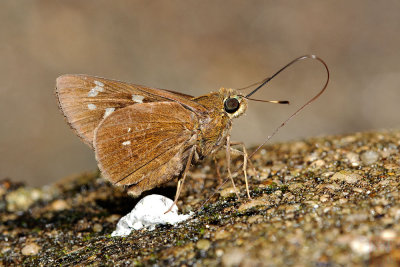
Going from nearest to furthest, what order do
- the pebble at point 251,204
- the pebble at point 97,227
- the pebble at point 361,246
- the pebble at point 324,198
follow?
the pebble at point 361,246 → the pebble at point 324,198 → the pebble at point 251,204 → the pebble at point 97,227

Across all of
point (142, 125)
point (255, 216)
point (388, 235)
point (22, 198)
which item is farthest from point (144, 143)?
point (22, 198)

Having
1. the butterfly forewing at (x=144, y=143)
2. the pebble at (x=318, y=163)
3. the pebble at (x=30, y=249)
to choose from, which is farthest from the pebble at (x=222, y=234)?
the pebble at (x=30, y=249)

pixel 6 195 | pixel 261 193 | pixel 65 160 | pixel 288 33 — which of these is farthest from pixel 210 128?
pixel 288 33

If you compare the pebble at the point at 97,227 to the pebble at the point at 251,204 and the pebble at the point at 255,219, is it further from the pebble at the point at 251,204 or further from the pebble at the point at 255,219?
the pebble at the point at 255,219

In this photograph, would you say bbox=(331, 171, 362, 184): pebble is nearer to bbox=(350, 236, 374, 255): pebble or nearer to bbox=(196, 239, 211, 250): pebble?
bbox=(350, 236, 374, 255): pebble

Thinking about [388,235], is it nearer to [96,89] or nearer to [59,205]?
[96,89]

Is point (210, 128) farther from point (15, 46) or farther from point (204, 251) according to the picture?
point (15, 46)
